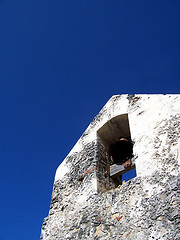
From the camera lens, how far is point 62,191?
434 cm

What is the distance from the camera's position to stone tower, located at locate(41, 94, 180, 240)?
2.74 meters

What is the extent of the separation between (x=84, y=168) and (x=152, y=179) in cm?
156

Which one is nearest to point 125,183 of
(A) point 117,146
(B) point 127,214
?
(B) point 127,214

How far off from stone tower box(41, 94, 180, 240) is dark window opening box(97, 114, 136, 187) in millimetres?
21

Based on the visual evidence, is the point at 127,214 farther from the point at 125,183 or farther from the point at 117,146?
the point at 117,146

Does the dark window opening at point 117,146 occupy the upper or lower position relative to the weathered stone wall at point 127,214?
upper

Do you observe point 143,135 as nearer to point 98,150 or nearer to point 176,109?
point 176,109

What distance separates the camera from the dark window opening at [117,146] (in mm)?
4189

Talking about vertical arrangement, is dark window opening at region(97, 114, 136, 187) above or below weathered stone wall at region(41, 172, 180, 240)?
above

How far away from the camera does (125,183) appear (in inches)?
131

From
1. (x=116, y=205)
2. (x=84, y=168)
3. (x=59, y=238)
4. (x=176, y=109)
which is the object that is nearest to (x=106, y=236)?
(x=116, y=205)

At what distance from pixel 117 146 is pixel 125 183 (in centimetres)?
136

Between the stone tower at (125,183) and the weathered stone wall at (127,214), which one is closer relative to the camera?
the weathered stone wall at (127,214)

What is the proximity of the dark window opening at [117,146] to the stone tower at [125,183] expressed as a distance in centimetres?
2
